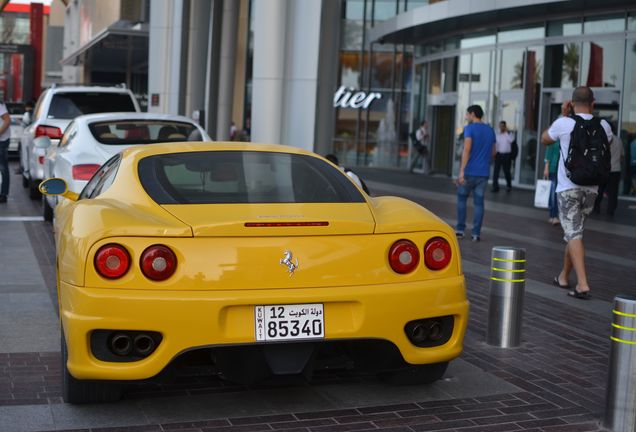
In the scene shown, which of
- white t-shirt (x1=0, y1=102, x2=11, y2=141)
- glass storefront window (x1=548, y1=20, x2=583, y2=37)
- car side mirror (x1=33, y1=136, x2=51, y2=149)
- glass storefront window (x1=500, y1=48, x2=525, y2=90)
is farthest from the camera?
glass storefront window (x1=500, y1=48, x2=525, y2=90)

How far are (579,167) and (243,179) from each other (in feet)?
12.4

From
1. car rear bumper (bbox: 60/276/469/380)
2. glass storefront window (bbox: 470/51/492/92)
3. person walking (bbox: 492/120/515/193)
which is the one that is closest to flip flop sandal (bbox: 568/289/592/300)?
car rear bumper (bbox: 60/276/469/380)

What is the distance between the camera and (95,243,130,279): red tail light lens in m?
4.48

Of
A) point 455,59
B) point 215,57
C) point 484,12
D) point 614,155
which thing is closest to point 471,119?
point 614,155

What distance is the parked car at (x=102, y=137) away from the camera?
1064 centimetres

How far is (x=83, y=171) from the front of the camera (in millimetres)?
10617

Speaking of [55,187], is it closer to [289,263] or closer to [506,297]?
[289,263]

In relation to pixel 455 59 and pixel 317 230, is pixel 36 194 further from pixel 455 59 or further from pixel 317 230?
pixel 455 59

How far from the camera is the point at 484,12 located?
2391 cm

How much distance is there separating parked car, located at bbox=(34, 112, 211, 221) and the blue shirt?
138 inches

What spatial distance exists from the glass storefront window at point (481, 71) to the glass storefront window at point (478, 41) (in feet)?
0.95

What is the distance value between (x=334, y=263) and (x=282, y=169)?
120 cm

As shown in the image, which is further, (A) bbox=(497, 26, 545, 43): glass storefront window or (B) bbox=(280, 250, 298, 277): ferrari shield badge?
(A) bbox=(497, 26, 545, 43): glass storefront window

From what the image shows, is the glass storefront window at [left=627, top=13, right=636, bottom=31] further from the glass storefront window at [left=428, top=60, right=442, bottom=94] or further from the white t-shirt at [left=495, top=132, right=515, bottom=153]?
the glass storefront window at [left=428, top=60, right=442, bottom=94]
